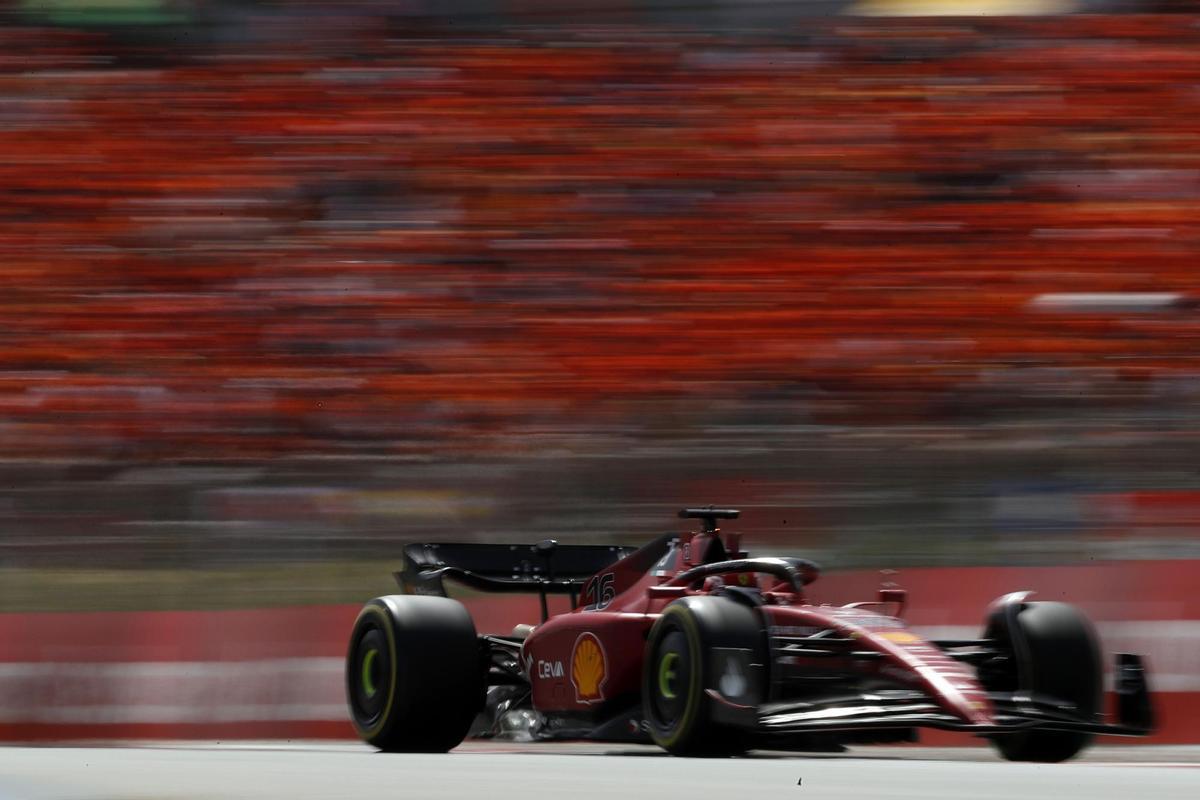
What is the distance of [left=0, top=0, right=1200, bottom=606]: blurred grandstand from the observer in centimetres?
1095

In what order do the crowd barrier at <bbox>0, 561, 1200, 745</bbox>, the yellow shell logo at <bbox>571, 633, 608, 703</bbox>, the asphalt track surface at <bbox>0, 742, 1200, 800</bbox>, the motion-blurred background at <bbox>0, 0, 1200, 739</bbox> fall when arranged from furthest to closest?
the motion-blurred background at <bbox>0, 0, 1200, 739</bbox> < the crowd barrier at <bbox>0, 561, 1200, 745</bbox> < the yellow shell logo at <bbox>571, 633, 608, 703</bbox> < the asphalt track surface at <bbox>0, 742, 1200, 800</bbox>

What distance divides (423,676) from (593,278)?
7.31 m

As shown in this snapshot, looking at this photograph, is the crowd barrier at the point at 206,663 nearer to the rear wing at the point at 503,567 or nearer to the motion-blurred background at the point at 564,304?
the motion-blurred background at the point at 564,304

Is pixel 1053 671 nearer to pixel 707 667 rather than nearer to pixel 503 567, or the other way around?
pixel 707 667

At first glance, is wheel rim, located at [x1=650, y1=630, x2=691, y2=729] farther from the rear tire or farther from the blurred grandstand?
the blurred grandstand

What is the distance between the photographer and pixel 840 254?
1427cm

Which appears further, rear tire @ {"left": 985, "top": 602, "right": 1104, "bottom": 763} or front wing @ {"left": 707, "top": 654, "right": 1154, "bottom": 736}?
rear tire @ {"left": 985, "top": 602, "right": 1104, "bottom": 763}

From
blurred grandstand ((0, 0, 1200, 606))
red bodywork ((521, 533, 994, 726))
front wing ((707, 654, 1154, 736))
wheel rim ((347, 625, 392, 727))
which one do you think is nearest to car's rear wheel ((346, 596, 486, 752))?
wheel rim ((347, 625, 392, 727))

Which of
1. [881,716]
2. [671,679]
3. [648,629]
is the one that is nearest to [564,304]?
[648,629]

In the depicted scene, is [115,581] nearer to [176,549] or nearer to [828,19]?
[176,549]

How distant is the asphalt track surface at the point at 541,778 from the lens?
4.00 m

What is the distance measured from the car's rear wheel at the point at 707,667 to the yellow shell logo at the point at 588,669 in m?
0.63

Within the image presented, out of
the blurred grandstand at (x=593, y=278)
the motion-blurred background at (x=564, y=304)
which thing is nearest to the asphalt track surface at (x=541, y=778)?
the motion-blurred background at (x=564, y=304)

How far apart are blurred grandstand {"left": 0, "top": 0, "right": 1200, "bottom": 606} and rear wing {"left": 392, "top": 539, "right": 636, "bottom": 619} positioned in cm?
210
